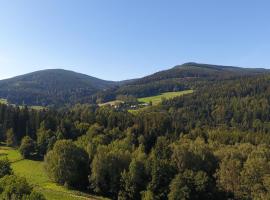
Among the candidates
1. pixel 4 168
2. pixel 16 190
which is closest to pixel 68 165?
pixel 4 168

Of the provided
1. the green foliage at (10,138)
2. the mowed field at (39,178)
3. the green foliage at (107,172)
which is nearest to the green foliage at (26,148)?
the mowed field at (39,178)

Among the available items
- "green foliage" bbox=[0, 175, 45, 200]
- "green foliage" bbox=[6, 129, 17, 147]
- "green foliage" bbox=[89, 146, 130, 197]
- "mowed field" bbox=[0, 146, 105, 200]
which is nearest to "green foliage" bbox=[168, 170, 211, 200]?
"green foliage" bbox=[89, 146, 130, 197]

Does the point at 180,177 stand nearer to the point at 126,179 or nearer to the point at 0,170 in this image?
the point at 126,179

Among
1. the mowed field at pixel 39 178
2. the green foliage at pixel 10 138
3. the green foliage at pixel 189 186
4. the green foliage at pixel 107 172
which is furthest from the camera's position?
the green foliage at pixel 10 138

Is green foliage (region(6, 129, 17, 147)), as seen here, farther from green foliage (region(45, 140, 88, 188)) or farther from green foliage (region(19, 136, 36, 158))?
green foliage (region(45, 140, 88, 188))

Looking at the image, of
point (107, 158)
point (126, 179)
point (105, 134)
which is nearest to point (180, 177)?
point (126, 179)

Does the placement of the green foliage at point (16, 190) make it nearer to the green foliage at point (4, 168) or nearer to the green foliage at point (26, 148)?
the green foliage at point (4, 168)
